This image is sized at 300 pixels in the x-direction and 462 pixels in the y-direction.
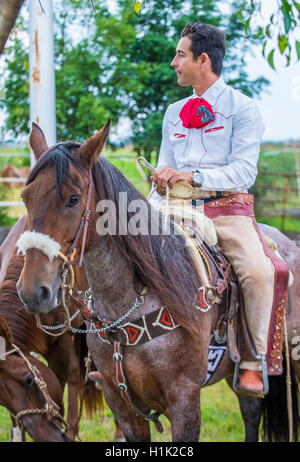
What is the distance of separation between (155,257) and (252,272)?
63 centimetres

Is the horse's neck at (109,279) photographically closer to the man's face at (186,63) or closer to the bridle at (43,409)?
the bridle at (43,409)

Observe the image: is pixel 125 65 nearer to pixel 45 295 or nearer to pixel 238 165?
pixel 238 165

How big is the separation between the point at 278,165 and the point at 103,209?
447 inches

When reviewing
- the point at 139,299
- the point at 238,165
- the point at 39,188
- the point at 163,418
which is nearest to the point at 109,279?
the point at 139,299

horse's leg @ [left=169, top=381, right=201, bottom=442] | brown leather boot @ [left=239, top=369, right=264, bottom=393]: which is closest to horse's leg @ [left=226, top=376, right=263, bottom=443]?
brown leather boot @ [left=239, top=369, right=264, bottom=393]

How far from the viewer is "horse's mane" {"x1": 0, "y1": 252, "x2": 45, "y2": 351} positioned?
3.41 m

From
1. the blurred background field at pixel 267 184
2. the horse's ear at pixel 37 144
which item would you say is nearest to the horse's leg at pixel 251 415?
the blurred background field at pixel 267 184

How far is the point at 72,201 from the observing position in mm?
2158

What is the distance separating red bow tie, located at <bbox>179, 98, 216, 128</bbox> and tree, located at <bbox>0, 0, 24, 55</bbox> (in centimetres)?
130

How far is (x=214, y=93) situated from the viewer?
3.01 m

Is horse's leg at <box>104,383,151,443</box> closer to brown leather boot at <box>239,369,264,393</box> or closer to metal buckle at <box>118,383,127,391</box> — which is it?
metal buckle at <box>118,383,127,391</box>

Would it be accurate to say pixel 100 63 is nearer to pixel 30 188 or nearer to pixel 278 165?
pixel 30 188

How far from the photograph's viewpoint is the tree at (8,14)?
6.27 feet

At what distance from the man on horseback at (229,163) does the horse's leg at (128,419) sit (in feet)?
2.05
